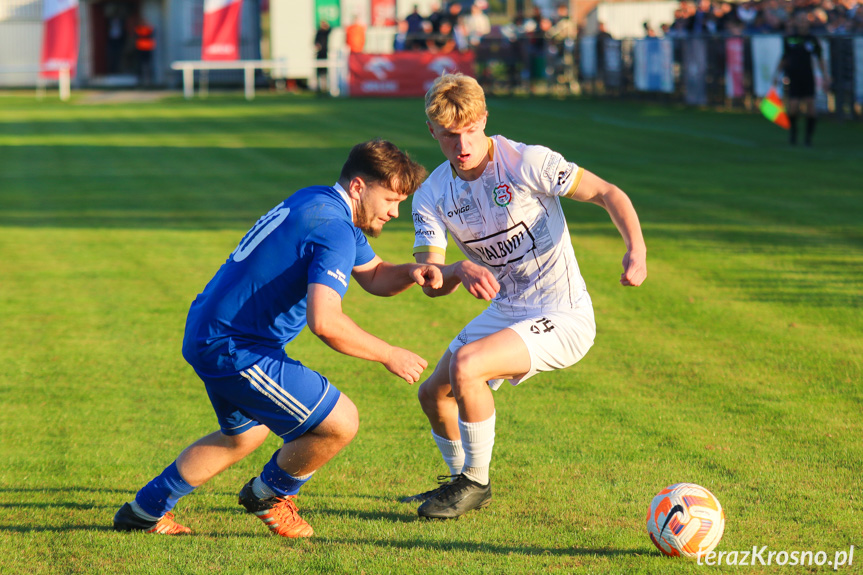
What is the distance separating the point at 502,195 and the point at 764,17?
23.4m

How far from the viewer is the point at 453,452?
5.19 metres

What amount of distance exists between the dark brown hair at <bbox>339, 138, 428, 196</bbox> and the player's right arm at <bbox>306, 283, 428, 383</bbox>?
579mm

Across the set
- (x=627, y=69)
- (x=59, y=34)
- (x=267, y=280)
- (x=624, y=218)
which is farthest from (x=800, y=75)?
(x=59, y=34)

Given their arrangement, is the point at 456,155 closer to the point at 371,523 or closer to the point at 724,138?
the point at 371,523

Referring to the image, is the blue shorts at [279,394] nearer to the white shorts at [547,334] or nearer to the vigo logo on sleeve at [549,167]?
the white shorts at [547,334]

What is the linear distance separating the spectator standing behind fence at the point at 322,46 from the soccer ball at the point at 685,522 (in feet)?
110

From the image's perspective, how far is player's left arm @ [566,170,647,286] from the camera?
4.63 m

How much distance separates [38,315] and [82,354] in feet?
4.81

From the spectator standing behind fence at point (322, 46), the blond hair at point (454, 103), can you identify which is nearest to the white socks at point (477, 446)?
the blond hair at point (454, 103)

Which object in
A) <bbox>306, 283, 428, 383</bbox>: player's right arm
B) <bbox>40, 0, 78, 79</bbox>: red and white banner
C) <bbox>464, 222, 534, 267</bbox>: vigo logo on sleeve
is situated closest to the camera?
<bbox>306, 283, 428, 383</bbox>: player's right arm

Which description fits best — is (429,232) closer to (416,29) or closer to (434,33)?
(434,33)

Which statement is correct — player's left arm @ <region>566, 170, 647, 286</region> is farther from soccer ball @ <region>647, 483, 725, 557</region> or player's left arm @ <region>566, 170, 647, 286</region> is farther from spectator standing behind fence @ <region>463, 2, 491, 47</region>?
spectator standing behind fence @ <region>463, 2, 491, 47</region>

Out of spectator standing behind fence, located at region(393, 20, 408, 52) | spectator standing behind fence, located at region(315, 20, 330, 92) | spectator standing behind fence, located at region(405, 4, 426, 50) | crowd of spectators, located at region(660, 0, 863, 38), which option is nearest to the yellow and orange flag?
crowd of spectators, located at region(660, 0, 863, 38)

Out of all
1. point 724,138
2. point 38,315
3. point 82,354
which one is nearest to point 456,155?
point 82,354
